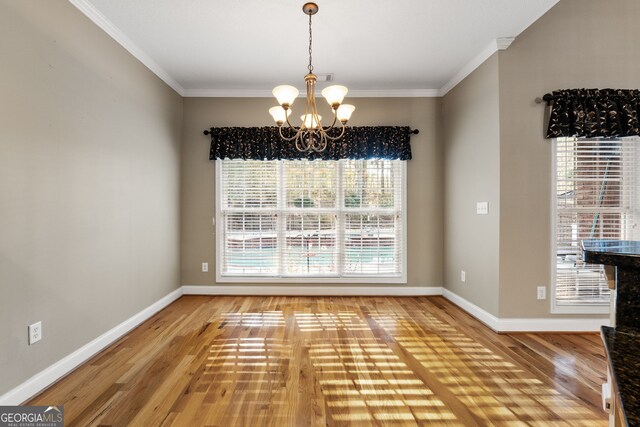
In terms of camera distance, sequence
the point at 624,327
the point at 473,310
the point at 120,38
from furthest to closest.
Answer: the point at 473,310
the point at 120,38
the point at 624,327

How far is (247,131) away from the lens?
4.12 meters

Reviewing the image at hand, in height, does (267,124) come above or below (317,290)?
above

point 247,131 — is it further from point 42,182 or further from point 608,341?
point 608,341

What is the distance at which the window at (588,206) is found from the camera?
9.91ft

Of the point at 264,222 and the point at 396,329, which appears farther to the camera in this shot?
the point at 264,222

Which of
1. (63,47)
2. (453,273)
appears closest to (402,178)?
(453,273)

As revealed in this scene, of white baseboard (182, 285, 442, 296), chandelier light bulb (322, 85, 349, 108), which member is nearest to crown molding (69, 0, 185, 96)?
chandelier light bulb (322, 85, 349, 108)

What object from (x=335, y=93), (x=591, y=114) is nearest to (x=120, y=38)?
(x=335, y=93)

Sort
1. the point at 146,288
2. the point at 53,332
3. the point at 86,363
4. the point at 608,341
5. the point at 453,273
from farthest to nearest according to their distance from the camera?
the point at 453,273, the point at 146,288, the point at 86,363, the point at 53,332, the point at 608,341

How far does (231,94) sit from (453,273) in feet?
12.1

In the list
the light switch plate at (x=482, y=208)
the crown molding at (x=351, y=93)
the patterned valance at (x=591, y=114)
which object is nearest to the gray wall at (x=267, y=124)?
the crown molding at (x=351, y=93)

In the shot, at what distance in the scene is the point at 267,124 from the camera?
13.8 ft

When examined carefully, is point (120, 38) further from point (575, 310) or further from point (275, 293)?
point (575, 310)

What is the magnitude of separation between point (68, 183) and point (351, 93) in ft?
10.6
